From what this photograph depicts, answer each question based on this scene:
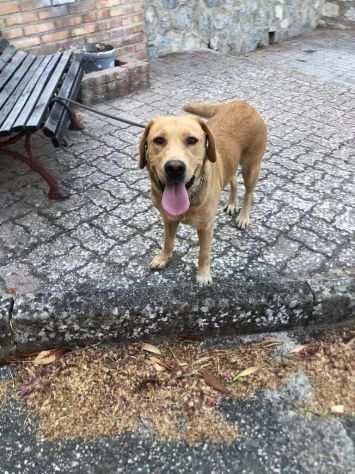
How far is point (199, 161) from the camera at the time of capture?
→ 7.43 ft

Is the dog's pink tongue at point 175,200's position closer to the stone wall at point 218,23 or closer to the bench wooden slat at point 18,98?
the bench wooden slat at point 18,98

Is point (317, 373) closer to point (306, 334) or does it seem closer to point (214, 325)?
point (306, 334)

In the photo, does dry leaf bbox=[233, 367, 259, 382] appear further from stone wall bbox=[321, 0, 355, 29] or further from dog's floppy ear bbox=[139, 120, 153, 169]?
stone wall bbox=[321, 0, 355, 29]

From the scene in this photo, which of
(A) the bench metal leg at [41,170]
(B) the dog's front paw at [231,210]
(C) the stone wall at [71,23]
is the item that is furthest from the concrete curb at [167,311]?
(C) the stone wall at [71,23]

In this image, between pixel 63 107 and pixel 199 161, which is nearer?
pixel 199 161

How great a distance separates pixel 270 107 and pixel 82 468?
4.57m

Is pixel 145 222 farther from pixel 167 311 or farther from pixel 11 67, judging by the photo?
pixel 11 67

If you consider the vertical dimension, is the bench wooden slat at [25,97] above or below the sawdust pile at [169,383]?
above

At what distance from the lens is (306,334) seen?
270cm

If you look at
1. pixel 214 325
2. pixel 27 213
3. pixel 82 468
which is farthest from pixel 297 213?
pixel 82 468

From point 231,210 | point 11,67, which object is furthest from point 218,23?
point 231,210

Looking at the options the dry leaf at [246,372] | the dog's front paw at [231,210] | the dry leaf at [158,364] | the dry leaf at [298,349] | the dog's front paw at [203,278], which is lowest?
the dry leaf at [298,349]

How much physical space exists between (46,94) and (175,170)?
1982mm

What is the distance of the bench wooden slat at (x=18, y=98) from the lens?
3.24 metres
